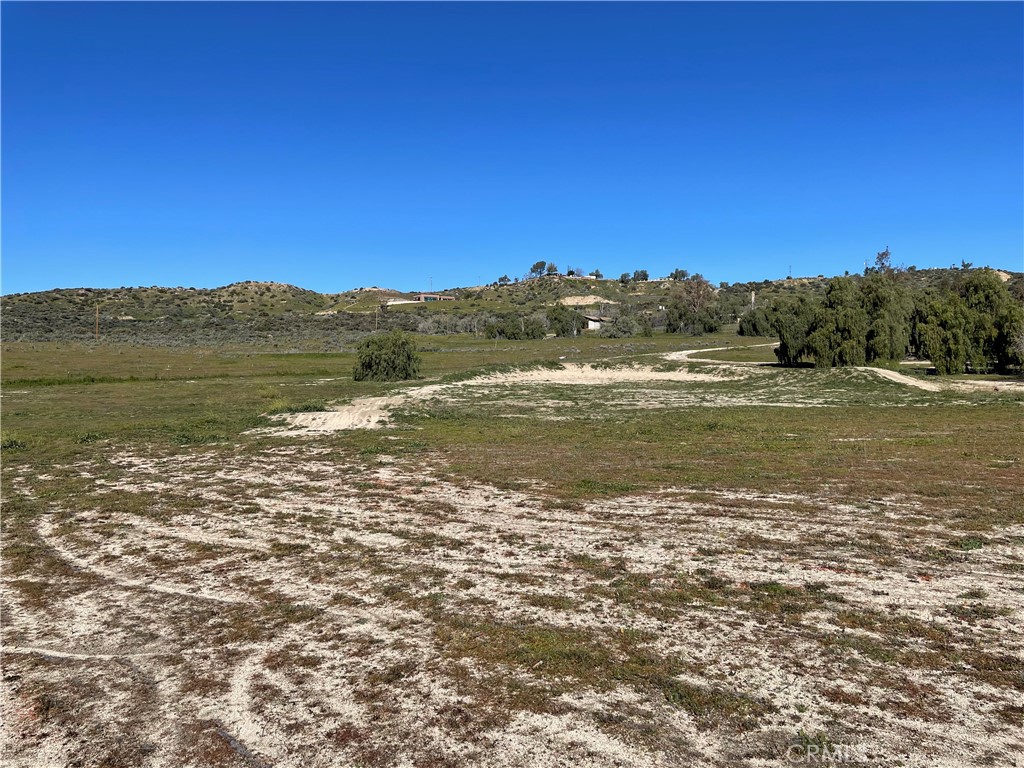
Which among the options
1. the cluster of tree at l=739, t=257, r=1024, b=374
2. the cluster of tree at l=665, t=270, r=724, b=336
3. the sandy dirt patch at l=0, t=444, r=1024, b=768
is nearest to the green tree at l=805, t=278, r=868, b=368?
the cluster of tree at l=739, t=257, r=1024, b=374

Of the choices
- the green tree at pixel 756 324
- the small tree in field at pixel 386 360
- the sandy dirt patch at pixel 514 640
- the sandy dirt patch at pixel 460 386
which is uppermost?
the green tree at pixel 756 324

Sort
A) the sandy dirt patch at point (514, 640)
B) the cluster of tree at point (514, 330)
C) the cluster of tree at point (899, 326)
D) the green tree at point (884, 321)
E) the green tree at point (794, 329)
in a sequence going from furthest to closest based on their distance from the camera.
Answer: the cluster of tree at point (514, 330), the green tree at point (794, 329), the green tree at point (884, 321), the cluster of tree at point (899, 326), the sandy dirt patch at point (514, 640)

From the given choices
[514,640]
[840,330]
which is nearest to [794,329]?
[840,330]

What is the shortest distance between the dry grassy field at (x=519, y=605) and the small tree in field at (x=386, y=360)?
26.4 metres

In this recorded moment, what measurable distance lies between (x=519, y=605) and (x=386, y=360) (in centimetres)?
3818

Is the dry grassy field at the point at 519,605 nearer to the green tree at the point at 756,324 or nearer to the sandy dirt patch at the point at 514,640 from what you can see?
the sandy dirt patch at the point at 514,640

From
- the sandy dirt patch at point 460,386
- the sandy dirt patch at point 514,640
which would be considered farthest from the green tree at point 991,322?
the sandy dirt patch at point 514,640

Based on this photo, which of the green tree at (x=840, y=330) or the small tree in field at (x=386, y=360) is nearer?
the green tree at (x=840, y=330)

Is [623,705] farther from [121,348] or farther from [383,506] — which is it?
A: [121,348]

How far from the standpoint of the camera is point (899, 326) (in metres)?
44.4

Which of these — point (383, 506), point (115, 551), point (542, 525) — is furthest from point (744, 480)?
point (115, 551)

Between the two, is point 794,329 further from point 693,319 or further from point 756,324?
point 693,319

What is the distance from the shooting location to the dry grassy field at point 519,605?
15.4ft

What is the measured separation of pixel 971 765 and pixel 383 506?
29.2 ft
